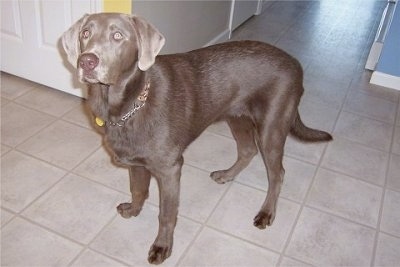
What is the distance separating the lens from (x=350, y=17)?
520 cm

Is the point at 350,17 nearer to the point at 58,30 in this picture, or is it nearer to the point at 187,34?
the point at 187,34

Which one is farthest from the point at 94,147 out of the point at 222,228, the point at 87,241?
the point at 222,228

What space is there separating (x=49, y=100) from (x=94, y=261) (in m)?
1.46

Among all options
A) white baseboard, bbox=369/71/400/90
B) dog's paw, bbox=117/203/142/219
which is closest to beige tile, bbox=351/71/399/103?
white baseboard, bbox=369/71/400/90

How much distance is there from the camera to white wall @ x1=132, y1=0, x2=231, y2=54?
283 cm

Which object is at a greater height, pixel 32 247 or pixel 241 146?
pixel 241 146

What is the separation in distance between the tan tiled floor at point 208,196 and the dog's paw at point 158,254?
45 mm

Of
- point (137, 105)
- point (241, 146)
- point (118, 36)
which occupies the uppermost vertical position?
point (118, 36)

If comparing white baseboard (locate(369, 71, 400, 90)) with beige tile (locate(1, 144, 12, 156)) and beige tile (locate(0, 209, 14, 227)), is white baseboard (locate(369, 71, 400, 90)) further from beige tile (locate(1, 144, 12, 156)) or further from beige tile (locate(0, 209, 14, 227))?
beige tile (locate(0, 209, 14, 227))

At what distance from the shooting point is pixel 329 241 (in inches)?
84.4

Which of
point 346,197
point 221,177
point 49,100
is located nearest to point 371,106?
point 346,197

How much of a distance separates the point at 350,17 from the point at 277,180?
3.68 m

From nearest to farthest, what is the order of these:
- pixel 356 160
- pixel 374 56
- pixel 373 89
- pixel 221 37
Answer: pixel 356 160 → pixel 373 89 → pixel 374 56 → pixel 221 37

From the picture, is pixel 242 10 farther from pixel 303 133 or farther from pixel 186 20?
pixel 303 133
